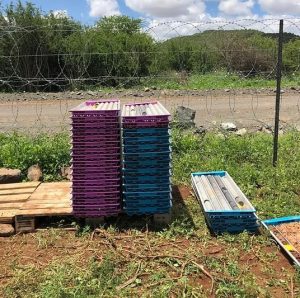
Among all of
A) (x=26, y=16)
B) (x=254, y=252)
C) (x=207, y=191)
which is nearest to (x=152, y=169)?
(x=207, y=191)

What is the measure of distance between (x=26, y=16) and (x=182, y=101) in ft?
30.8

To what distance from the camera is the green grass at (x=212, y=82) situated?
63.3 feet

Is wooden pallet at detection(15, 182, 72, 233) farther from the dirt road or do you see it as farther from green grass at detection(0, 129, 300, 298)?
the dirt road

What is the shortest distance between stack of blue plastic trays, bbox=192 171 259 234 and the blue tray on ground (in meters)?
0.20

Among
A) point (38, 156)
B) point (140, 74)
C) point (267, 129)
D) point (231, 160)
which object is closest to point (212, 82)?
point (140, 74)

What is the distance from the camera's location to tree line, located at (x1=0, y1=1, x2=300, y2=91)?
59.2 ft

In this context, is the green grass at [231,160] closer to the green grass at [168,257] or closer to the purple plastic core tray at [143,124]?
the green grass at [168,257]

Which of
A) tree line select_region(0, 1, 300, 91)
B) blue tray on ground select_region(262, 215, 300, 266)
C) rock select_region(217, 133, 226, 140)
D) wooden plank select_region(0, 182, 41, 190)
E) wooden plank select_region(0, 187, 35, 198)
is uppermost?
tree line select_region(0, 1, 300, 91)

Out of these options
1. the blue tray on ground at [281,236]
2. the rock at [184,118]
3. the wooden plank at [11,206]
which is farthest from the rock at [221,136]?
the wooden plank at [11,206]

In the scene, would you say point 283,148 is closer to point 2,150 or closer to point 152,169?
point 152,169

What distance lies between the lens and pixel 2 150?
7379 mm

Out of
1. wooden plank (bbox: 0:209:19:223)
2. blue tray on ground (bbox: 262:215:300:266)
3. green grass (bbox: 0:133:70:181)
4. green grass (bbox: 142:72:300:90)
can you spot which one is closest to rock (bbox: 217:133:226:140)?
green grass (bbox: 0:133:70:181)

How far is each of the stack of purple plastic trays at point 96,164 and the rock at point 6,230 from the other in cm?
79

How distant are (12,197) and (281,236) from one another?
3.52 metres
